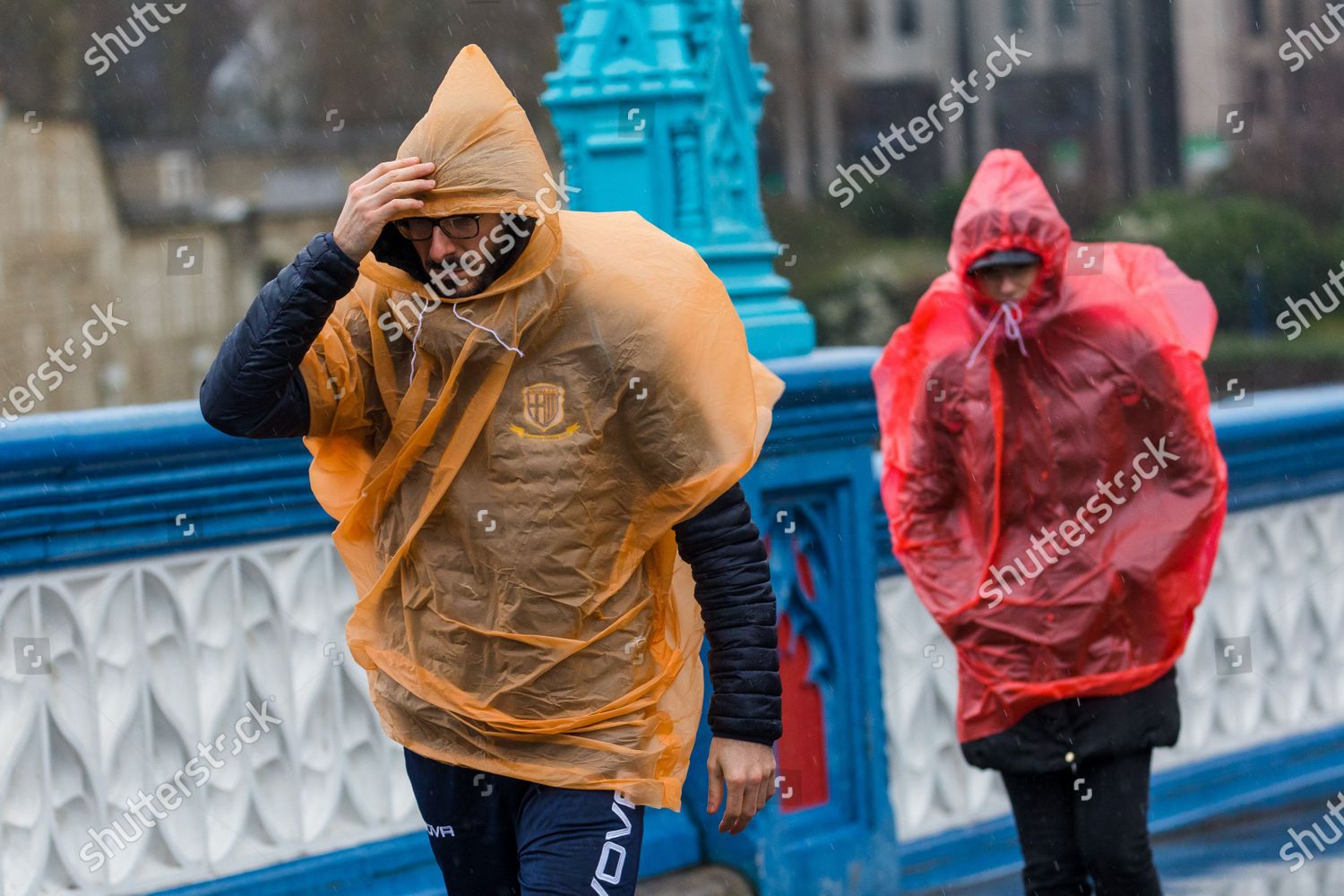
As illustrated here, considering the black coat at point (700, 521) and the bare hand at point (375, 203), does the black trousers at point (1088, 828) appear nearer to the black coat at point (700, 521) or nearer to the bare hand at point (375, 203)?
the black coat at point (700, 521)

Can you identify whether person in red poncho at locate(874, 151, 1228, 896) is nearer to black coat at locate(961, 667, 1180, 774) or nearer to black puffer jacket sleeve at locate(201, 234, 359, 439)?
black coat at locate(961, 667, 1180, 774)

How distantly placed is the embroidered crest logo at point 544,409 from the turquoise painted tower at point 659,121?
1.69m

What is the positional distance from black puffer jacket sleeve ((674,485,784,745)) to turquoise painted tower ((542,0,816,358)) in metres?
1.66

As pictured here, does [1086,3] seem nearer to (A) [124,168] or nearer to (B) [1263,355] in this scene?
(B) [1263,355]

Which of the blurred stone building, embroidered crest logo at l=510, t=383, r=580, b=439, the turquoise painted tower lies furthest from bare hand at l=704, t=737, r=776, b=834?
the blurred stone building

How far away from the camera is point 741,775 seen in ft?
A: 10.3

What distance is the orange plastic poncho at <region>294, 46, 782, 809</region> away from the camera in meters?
3.09

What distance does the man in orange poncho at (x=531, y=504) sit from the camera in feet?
10.0

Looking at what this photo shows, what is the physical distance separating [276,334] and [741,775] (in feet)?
3.48

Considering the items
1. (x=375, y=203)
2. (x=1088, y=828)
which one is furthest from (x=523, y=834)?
(x=1088, y=828)

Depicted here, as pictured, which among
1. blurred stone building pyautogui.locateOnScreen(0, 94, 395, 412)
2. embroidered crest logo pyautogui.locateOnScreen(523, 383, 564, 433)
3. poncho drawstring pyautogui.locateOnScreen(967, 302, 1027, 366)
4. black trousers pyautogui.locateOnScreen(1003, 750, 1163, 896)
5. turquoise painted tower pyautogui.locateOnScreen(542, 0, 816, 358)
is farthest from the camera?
blurred stone building pyautogui.locateOnScreen(0, 94, 395, 412)

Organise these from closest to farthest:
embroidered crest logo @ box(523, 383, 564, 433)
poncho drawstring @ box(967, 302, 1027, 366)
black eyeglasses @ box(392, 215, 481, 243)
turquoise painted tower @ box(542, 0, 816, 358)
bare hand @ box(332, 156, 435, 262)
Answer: bare hand @ box(332, 156, 435, 262) → black eyeglasses @ box(392, 215, 481, 243) → embroidered crest logo @ box(523, 383, 564, 433) → poncho drawstring @ box(967, 302, 1027, 366) → turquoise painted tower @ box(542, 0, 816, 358)

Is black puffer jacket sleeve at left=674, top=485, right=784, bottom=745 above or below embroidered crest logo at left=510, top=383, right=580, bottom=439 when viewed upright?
below

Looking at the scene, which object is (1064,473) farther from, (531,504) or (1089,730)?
(531,504)
